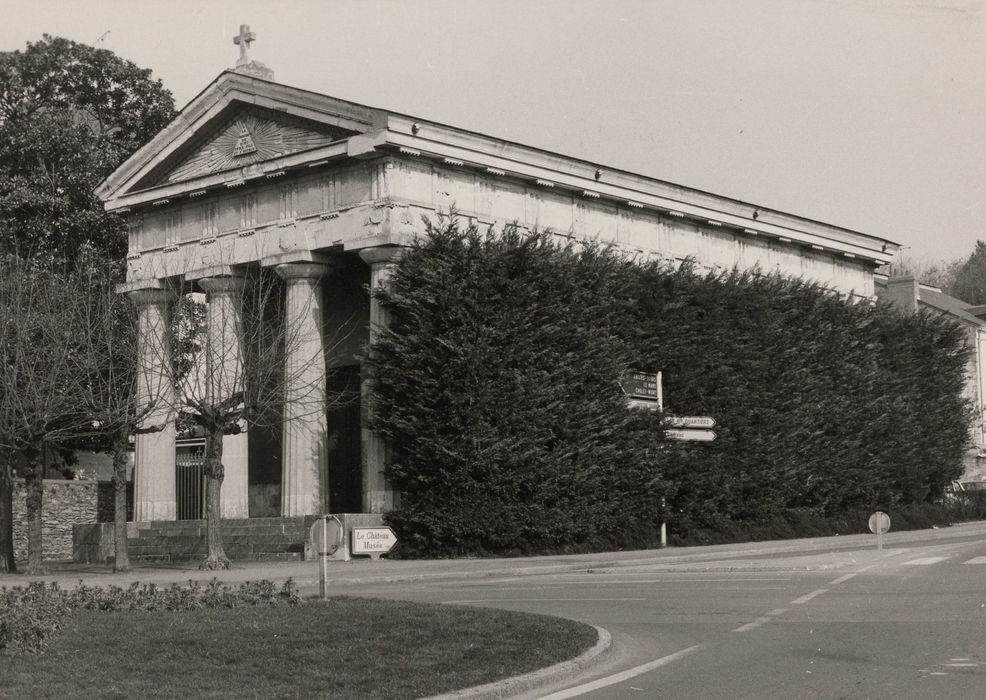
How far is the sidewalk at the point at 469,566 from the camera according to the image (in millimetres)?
27984

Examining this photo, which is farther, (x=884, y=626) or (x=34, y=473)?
(x=34, y=473)

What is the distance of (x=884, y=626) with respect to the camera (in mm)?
15836

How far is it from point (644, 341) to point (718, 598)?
19199 mm

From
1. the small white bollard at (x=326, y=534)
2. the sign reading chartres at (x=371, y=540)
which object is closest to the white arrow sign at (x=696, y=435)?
the sign reading chartres at (x=371, y=540)

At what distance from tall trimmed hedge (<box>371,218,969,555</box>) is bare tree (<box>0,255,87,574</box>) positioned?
7196mm

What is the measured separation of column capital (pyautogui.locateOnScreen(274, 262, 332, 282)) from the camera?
38.5m

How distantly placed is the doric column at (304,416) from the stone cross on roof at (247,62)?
251 inches

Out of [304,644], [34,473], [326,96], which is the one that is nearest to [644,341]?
[326,96]

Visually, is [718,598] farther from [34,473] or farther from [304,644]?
[34,473]

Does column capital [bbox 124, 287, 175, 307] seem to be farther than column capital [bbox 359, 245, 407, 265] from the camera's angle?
Yes

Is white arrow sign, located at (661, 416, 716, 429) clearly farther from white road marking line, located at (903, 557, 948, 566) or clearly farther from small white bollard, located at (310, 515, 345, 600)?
small white bollard, located at (310, 515, 345, 600)

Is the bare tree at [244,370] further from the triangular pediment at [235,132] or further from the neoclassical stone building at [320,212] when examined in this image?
the triangular pediment at [235,132]

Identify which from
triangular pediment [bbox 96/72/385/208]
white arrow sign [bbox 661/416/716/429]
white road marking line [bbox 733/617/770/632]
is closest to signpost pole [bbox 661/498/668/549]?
white arrow sign [bbox 661/416/716/429]

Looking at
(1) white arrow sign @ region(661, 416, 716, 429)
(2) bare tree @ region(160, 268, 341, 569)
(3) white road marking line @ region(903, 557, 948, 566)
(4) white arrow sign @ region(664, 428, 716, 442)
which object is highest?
(2) bare tree @ region(160, 268, 341, 569)
